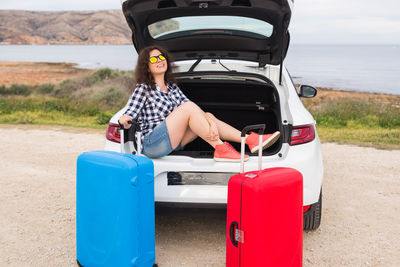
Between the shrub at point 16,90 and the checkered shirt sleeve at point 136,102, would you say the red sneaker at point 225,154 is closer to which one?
the checkered shirt sleeve at point 136,102

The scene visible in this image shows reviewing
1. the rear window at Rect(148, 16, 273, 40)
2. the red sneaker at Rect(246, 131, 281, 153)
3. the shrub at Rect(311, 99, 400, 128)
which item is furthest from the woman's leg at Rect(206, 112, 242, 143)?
the shrub at Rect(311, 99, 400, 128)

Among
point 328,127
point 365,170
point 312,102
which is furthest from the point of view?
point 312,102

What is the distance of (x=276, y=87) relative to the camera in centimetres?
368

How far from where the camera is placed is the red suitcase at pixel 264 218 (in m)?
2.40

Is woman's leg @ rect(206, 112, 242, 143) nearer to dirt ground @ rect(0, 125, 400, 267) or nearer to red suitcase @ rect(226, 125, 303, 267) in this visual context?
dirt ground @ rect(0, 125, 400, 267)

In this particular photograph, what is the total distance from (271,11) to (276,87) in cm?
62

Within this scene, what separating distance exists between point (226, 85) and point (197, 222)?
4.81 ft

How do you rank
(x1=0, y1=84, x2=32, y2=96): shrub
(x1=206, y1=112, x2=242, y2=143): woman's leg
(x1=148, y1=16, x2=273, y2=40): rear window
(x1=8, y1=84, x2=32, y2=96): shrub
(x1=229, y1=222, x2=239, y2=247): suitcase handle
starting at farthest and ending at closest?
(x1=8, y1=84, x2=32, y2=96): shrub → (x1=0, y1=84, x2=32, y2=96): shrub → (x1=148, y1=16, x2=273, y2=40): rear window → (x1=206, y1=112, x2=242, y2=143): woman's leg → (x1=229, y1=222, x2=239, y2=247): suitcase handle

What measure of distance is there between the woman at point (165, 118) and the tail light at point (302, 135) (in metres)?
0.16

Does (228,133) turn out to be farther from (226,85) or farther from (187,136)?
(226,85)

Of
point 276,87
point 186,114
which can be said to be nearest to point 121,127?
point 186,114

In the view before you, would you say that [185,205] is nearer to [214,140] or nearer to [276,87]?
[214,140]

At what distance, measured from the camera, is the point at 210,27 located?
3984mm

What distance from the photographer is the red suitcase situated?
7.88 feet
